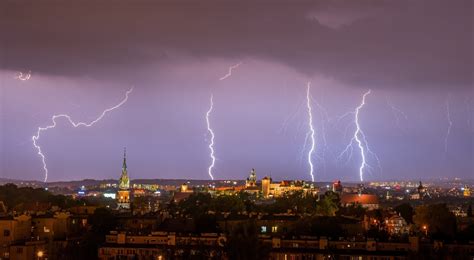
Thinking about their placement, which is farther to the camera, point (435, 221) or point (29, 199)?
point (29, 199)

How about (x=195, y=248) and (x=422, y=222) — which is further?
(x=422, y=222)

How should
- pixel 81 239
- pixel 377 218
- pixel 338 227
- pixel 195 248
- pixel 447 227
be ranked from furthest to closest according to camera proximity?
1. pixel 377 218
2. pixel 447 227
3. pixel 338 227
4. pixel 81 239
5. pixel 195 248

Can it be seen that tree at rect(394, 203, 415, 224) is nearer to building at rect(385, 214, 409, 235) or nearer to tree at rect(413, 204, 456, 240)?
building at rect(385, 214, 409, 235)

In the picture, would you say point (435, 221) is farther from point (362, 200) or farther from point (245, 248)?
point (362, 200)

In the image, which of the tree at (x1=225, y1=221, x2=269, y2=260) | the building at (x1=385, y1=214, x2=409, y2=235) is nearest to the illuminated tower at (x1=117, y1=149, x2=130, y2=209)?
the building at (x1=385, y1=214, x2=409, y2=235)

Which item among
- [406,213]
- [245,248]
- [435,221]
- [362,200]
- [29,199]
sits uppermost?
[362,200]

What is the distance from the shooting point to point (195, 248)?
50906 mm

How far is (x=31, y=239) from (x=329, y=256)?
63.4 ft

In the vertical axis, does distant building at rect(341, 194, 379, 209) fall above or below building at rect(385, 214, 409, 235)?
above

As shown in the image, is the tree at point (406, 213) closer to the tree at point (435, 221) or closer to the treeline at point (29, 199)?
the tree at point (435, 221)

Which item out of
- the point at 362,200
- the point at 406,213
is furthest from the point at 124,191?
the point at 406,213

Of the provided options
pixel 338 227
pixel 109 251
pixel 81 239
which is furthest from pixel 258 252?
pixel 338 227

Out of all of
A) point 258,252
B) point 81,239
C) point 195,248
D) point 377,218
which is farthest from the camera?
point 377,218

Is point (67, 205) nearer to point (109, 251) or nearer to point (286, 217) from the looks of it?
point (286, 217)
